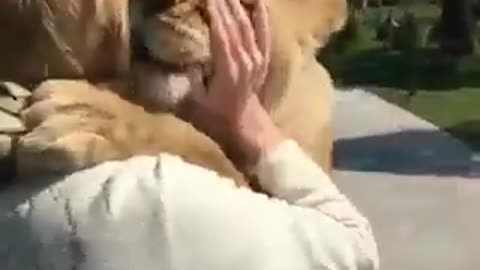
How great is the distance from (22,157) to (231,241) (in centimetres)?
20

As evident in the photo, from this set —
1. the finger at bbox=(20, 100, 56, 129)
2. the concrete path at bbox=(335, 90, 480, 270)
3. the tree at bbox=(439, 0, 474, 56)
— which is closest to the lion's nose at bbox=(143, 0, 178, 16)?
the finger at bbox=(20, 100, 56, 129)

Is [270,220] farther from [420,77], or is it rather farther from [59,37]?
[420,77]

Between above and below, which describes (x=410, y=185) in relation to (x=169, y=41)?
below

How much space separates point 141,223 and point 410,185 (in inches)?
171

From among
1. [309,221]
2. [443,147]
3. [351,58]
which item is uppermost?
[309,221]

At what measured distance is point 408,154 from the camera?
6.07m

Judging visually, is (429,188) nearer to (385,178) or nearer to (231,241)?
(385,178)

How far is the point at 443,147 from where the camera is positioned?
20.4 feet

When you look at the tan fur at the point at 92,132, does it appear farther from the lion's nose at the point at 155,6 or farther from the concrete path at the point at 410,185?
the concrete path at the point at 410,185

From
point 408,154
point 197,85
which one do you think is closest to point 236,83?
point 197,85

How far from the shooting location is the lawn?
23.8ft

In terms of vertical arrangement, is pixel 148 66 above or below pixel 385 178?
above

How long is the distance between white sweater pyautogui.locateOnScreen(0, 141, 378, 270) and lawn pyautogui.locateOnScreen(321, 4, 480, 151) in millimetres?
5564

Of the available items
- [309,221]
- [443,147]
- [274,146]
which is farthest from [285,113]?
[443,147]
